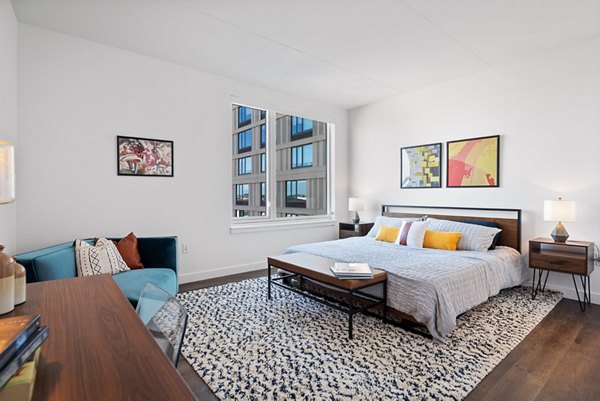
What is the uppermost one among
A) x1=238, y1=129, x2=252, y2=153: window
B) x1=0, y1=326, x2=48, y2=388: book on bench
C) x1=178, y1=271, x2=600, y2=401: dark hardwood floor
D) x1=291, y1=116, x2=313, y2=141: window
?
x1=291, y1=116, x2=313, y2=141: window

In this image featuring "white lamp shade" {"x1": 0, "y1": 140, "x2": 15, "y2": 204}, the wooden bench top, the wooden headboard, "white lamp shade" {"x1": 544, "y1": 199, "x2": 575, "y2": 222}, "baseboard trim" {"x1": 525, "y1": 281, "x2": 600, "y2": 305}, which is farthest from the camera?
the wooden headboard

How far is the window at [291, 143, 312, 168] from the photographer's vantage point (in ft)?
17.4

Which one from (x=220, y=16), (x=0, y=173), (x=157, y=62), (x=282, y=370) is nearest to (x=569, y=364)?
(x=282, y=370)

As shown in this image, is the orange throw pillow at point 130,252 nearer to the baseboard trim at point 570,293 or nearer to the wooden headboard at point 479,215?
the wooden headboard at point 479,215

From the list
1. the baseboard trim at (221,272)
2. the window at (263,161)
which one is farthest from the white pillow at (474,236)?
the window at (263,161)

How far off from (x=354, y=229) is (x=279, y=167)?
1.57 metres

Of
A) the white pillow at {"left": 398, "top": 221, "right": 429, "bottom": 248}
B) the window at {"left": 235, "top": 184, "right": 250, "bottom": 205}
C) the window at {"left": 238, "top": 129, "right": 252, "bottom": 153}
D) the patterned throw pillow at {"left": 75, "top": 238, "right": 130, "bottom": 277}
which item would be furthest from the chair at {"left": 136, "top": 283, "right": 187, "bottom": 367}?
the window at {"left": 238, "top": 129, "right": 252, "bottom": 153}

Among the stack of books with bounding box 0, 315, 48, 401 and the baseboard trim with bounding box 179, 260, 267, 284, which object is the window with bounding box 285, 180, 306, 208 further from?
the stack of books with bounding box 0, 315, 48, 401

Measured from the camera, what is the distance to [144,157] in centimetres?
356

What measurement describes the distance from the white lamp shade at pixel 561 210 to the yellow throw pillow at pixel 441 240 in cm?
87

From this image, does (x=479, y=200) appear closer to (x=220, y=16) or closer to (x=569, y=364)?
(x=569, y=364)

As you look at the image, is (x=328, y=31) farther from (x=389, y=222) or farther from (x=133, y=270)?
(x=133, y=270)

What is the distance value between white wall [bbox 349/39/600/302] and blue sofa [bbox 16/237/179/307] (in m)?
3.45

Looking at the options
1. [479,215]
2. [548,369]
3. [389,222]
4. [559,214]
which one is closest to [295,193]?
[389,222]
